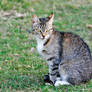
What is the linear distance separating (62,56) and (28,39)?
288cm

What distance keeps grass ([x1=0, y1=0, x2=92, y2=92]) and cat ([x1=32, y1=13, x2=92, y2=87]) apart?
0.74 ft

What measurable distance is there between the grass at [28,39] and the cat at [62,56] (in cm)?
23

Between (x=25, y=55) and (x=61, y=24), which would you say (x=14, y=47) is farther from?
(x=61, y=24)

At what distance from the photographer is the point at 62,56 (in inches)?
262

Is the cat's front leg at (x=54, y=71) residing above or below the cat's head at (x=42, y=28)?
below

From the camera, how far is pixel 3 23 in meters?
10.2

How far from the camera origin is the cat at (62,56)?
21.5 feet

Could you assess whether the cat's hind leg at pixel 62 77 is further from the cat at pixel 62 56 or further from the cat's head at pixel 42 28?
the cat's head at pixel 42 28

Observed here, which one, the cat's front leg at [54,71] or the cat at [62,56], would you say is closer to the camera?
the cat at [62,56]

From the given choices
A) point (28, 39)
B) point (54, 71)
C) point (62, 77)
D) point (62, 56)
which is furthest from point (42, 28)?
point (28, 39)

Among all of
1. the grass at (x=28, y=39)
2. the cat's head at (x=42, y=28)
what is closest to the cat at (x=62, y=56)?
the cat's head at (x=42, y=28)

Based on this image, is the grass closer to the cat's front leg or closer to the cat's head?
the cat's front leg

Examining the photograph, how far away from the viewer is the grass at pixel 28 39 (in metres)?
6.61

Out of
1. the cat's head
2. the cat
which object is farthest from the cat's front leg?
the cat's head
